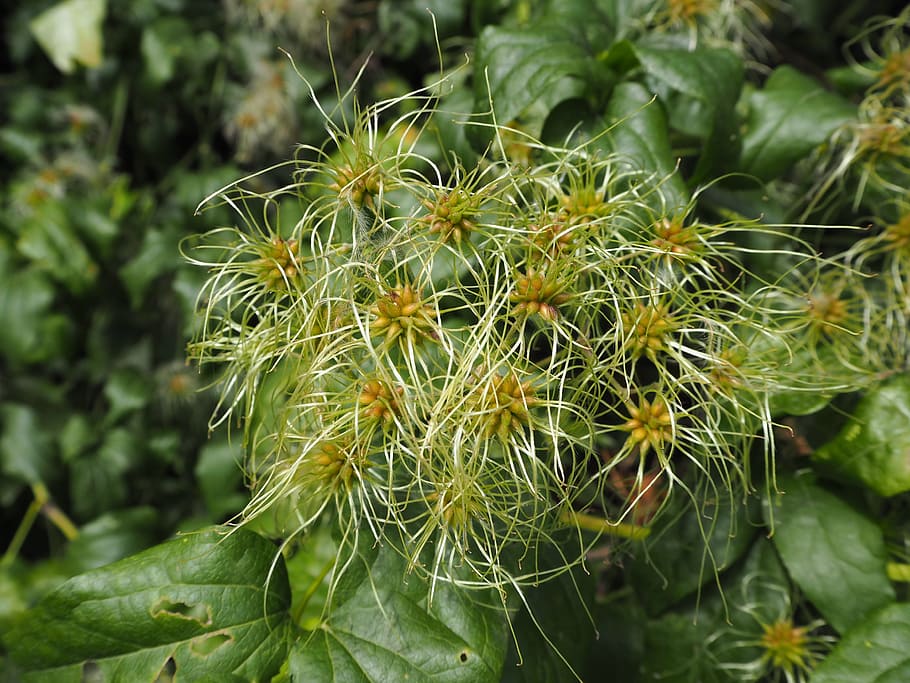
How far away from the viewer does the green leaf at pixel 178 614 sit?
2.14 feet

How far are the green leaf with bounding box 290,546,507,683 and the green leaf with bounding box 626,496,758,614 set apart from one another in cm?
25

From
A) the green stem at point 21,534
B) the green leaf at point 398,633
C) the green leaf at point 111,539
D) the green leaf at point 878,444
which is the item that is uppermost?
the green leaf at point 398,633

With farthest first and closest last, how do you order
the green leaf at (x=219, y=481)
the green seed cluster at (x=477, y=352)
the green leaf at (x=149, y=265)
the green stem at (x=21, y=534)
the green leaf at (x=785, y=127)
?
the green stem at (x=21, y=534) < the green leaf at (x=149, y=265) < the green leaf at (x=219, y=481) < the green leaf at (x=785, y=127) < the green seed cluster at (x=477, y=352)

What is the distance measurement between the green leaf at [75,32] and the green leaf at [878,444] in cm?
151

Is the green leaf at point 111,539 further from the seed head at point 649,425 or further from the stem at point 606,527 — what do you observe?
the seed head at point 649,425

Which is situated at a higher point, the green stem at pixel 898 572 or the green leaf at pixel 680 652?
the green stem at pixel 898 572

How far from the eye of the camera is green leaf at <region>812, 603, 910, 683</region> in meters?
0.68

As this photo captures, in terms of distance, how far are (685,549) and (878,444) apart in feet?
0.76

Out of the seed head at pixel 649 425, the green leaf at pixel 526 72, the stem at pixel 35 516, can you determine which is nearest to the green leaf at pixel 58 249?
the stem at pixel 35 516

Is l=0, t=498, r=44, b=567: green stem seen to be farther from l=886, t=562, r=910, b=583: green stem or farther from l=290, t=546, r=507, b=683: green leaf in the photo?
l=886, t=562, r=910, b=583: green stem

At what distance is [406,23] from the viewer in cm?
132

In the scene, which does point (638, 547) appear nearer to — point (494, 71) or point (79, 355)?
point (494, 71)

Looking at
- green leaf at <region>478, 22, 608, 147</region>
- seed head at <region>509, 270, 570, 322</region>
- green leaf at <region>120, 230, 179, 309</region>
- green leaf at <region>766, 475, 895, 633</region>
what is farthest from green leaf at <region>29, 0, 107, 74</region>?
green leaf at <region>766, 475, 895, 633</region>

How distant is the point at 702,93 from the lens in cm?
76
